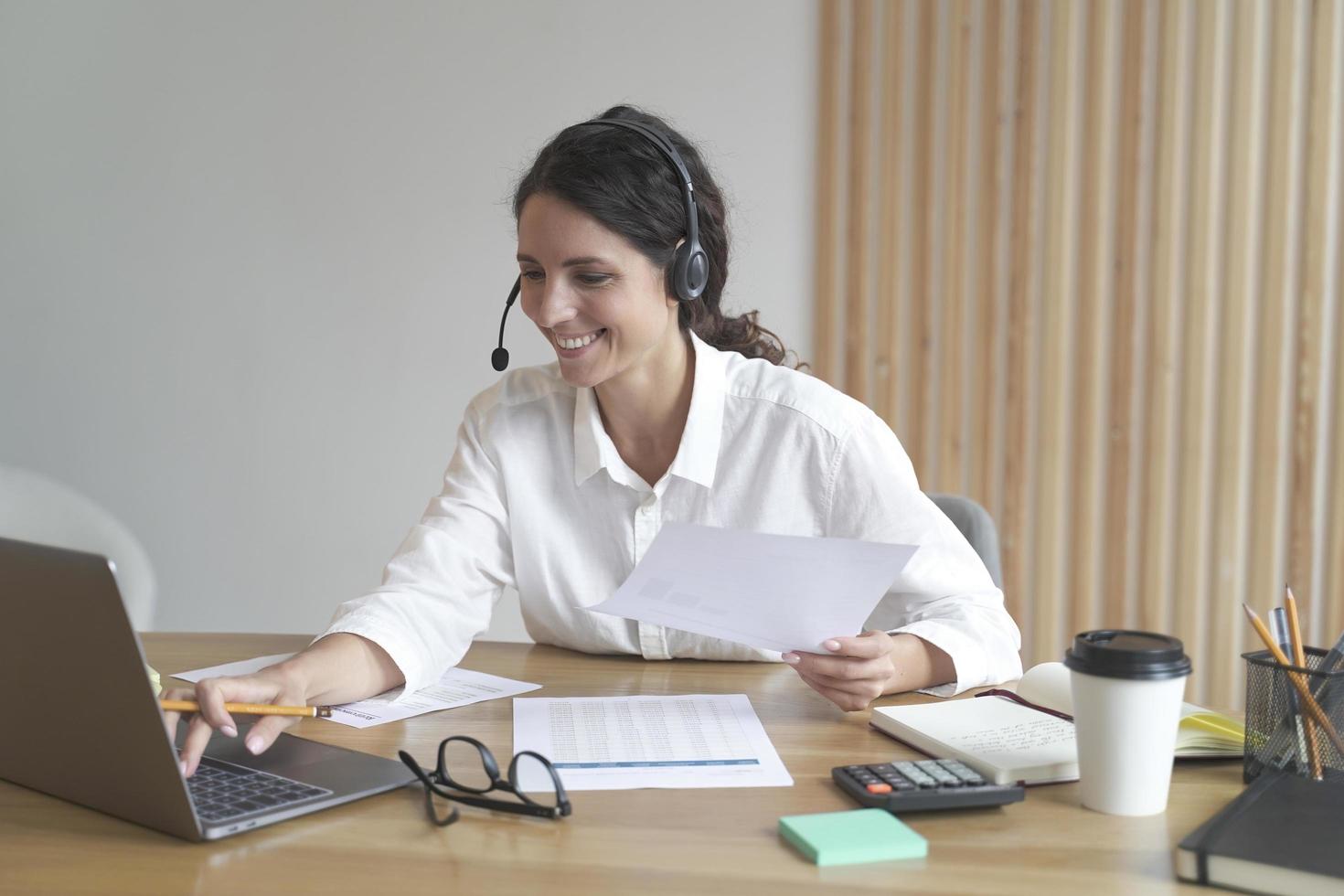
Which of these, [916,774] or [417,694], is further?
[417,694]

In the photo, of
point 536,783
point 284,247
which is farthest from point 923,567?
point 284,247

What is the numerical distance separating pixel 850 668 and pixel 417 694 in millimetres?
495

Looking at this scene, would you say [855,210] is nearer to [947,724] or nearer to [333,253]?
[333,253]

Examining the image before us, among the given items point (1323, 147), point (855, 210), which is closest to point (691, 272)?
point (855, 210)

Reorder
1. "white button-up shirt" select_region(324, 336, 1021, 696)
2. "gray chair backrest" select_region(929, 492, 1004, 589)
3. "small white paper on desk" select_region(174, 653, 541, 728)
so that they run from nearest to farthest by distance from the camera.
→ "small white paper on desk" select_region(174, 653, 541, 728), "white button-up shirt" select_region(324, 336, 1021, 696), "gray chair backrest" select_region(929, 492, 1004, 589)

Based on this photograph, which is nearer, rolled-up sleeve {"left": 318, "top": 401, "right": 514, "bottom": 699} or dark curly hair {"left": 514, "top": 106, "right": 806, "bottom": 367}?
rolled-up sleeve {"left": 318, "top": 401, "right": 514, "bottom": 699}

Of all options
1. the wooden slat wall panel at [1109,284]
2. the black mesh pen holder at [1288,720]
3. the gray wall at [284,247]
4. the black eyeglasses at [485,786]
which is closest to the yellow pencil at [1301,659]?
the black mesh pen holder at [1288,720]

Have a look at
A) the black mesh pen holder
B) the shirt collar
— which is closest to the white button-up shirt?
the shirt collar

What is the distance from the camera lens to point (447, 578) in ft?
5.20

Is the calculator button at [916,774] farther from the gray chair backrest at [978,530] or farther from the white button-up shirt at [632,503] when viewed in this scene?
the gray chair backrest at [978,530]

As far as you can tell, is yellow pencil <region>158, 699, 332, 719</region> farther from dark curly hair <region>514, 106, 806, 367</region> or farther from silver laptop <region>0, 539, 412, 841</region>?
dark curly hair <region>514, 106, 806, 367</region>

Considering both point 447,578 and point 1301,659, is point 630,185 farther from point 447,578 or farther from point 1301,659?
point 1301,659

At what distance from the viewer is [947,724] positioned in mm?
1170

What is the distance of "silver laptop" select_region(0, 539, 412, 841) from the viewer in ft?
2.73
